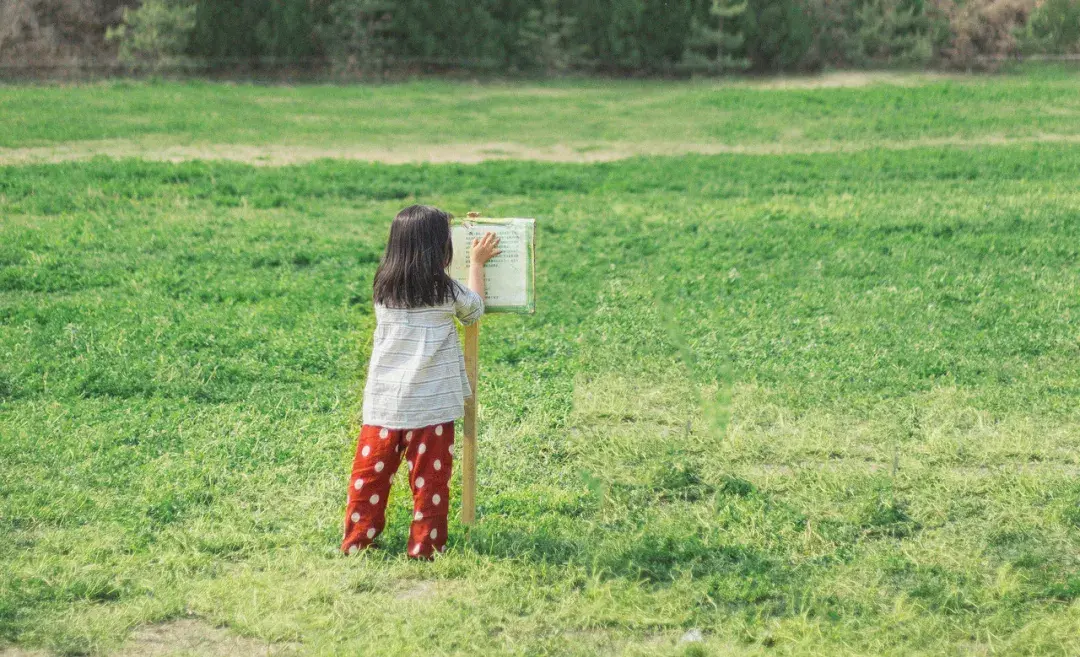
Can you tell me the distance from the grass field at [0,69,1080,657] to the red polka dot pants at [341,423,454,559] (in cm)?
15

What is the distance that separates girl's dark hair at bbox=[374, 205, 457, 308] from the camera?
4.36 m

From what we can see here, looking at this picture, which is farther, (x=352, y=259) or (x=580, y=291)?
(x=352, y=259)

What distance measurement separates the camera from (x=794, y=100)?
19.5 m

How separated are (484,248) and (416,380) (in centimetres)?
61

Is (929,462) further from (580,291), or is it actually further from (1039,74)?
(1039,74)

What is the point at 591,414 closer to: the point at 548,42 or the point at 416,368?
the point at 416,368

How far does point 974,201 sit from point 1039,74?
14634mm

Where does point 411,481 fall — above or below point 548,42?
below

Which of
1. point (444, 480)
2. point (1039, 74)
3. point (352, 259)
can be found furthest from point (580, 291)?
point (1039, 74)

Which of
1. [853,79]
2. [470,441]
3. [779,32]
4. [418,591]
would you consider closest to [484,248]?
[470,441]

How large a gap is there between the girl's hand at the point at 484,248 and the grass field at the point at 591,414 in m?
1.11

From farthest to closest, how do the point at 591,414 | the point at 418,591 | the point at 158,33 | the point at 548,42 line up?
1. the point at 548,42
2. the point at 158,33
3. the point at 591,414
4. the point at 418,591

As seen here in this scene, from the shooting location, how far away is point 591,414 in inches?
248

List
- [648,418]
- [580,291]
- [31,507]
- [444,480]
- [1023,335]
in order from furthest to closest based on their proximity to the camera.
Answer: [580,291]
[1023,335]
[648,418]
[31,507]
[444,480]
